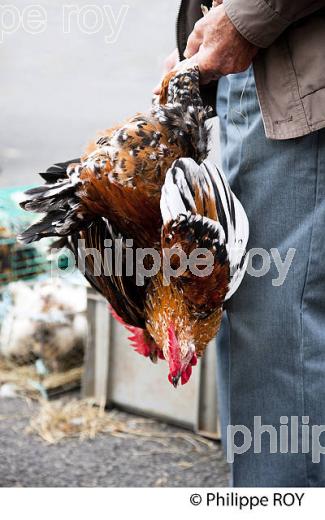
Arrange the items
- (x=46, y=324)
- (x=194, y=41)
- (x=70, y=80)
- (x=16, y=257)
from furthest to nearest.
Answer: (x=16, y=257) < (x=46, y=324) < (x=70, y=80) < (x=194, y=41)

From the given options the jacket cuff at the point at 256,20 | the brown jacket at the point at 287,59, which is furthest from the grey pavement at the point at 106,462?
the jacket cuff at the point at 256,20

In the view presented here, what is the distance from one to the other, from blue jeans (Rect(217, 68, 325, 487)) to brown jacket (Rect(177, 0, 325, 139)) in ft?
0.17

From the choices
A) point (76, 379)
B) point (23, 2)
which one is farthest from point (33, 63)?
point (76, 379)

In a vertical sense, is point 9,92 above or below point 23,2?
below

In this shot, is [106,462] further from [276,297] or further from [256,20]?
[256,20]

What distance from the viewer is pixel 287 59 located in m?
1.05

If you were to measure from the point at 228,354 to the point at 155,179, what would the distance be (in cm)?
45

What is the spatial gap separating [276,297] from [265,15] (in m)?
0.54

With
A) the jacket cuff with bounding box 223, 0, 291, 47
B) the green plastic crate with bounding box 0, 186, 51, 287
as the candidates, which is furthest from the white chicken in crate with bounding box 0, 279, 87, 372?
the jacket cuff with bounding box 223, 0, 291, 47

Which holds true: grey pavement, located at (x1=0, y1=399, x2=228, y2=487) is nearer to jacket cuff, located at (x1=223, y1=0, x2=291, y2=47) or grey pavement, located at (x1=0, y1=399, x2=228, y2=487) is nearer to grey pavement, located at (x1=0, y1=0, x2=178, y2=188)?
→ grey pavement, located at (x1=0, y1=0, x2=178, y2=188)

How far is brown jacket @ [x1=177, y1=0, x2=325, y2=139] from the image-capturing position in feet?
3.19

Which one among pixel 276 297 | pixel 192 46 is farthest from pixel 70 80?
pixel 276 297

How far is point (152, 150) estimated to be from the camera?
1095mm
